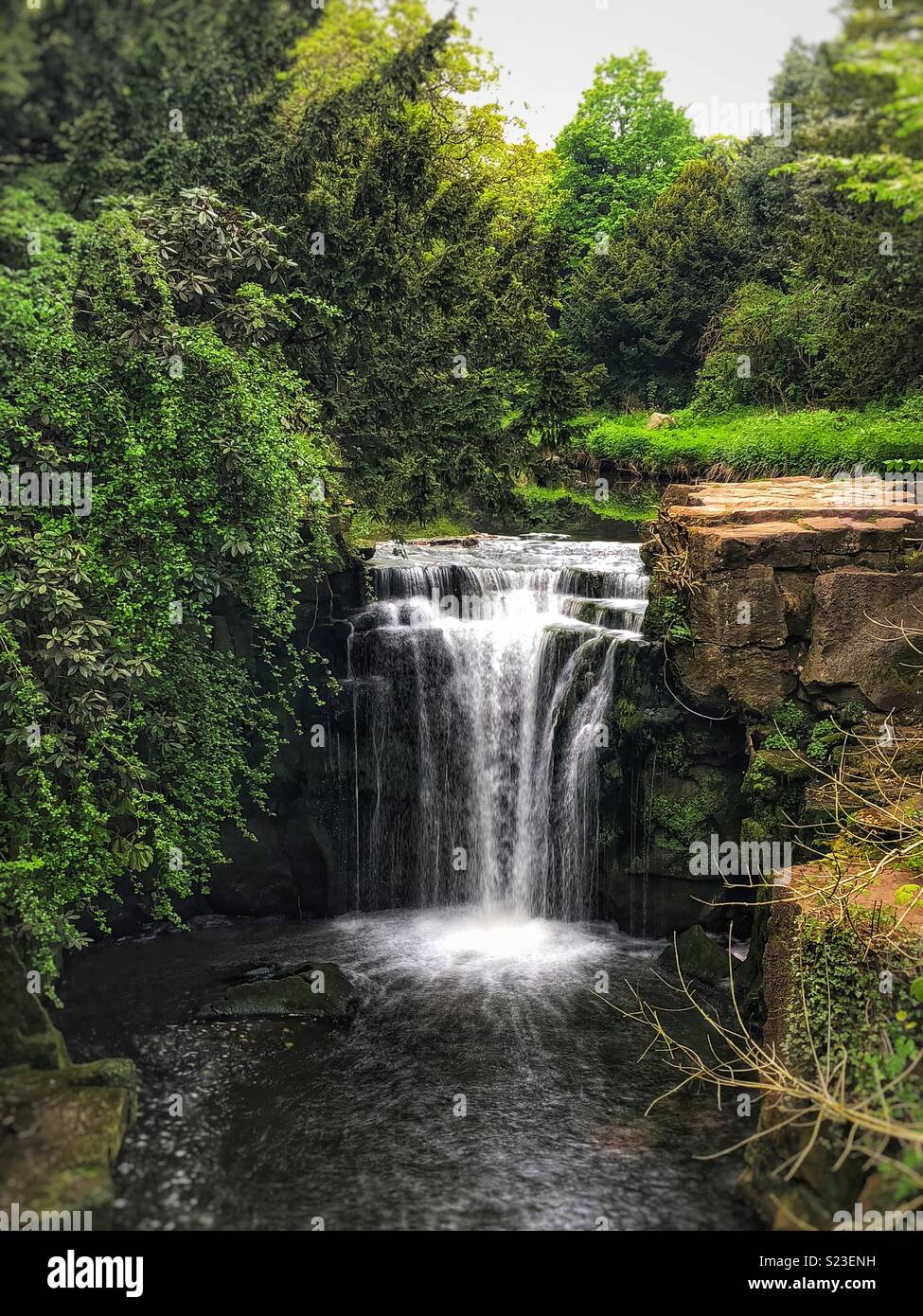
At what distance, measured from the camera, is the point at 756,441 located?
19531 mm

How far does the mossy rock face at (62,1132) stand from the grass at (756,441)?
8.77 metres

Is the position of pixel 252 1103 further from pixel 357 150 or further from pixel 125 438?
pixel 357 150

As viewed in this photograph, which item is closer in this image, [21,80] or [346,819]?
[21,80]

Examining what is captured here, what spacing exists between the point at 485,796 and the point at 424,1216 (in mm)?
5934

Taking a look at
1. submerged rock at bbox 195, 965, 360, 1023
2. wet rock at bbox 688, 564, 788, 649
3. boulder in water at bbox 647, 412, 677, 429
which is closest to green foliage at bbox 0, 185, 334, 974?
submerged rock at bbox 195, 965, 360, 1023

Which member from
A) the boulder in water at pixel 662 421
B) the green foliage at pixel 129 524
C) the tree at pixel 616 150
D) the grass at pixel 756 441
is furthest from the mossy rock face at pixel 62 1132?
the tree at pixel 616 150

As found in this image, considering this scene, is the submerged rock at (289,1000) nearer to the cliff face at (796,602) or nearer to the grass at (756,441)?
the cliff face at (796,602)

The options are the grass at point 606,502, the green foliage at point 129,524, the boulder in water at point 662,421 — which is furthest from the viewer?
the boulder in water at point 662,421

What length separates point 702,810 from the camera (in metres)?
10.9

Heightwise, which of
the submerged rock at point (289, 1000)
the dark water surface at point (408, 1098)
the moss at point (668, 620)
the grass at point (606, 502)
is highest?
the grass at point (606, 502)

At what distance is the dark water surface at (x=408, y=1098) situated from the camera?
6.38m

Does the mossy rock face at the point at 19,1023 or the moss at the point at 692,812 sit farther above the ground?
the moss at the point at 692,812

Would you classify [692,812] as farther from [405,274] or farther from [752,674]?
[405,274]

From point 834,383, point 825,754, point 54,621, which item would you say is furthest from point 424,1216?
point 834,383
